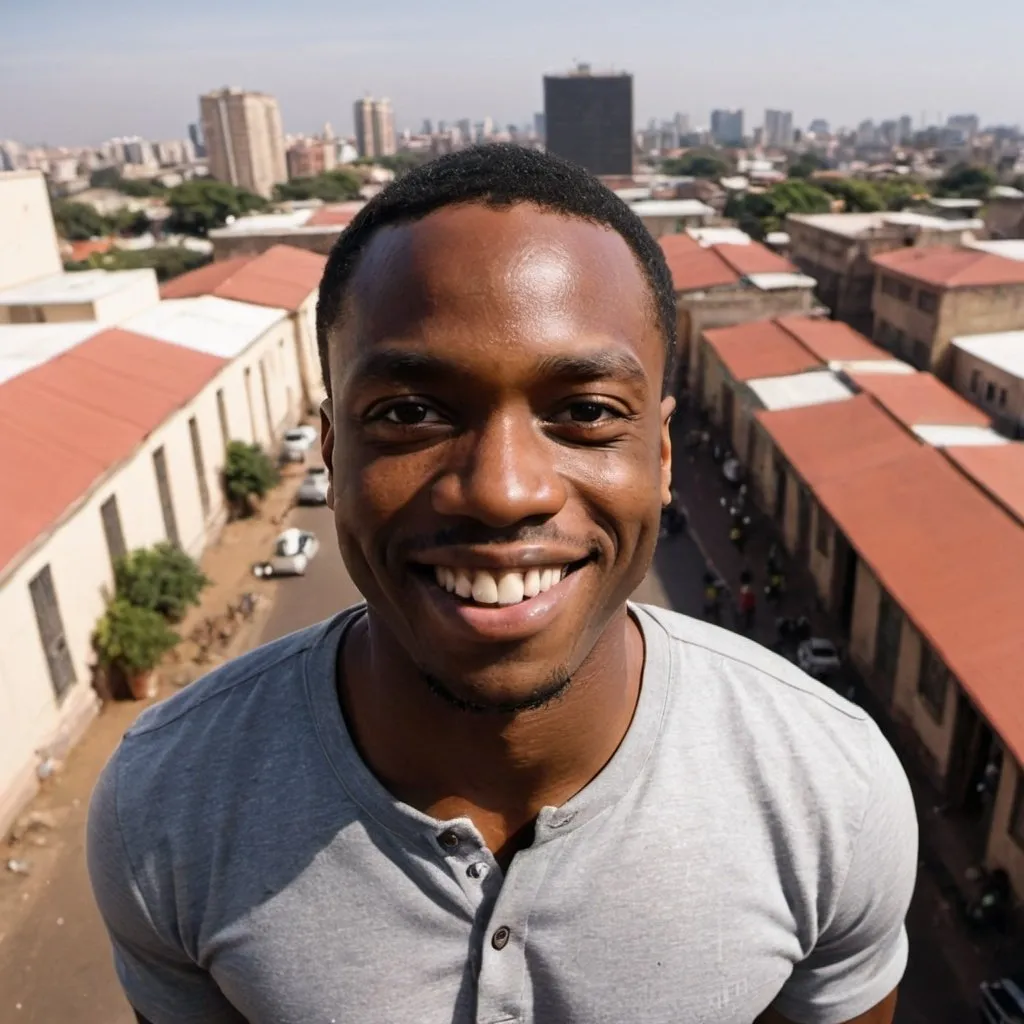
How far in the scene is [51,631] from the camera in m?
13.5

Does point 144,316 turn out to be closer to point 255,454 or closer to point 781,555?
point 255,454

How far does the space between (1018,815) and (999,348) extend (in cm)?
1944

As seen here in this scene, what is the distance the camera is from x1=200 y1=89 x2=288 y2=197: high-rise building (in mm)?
96250

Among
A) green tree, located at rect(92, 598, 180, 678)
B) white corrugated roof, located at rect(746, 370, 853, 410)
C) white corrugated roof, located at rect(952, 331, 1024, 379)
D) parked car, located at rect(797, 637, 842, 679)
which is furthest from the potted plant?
white corrugated roof, located at rect(952, 331, 1024, 379)

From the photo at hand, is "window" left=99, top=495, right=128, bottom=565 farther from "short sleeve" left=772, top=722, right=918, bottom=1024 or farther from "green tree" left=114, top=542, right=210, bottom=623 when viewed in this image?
"short sleeve" left=772, top=722, right=918, bottom=1024

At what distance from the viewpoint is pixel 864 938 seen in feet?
7.87

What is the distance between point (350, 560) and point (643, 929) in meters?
1.11

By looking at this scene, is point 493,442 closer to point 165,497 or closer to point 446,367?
point 446,367

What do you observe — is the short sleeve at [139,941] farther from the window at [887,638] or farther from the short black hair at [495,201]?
the window at [887,638]

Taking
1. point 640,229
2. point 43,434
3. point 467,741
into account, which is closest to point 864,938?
point 467,741

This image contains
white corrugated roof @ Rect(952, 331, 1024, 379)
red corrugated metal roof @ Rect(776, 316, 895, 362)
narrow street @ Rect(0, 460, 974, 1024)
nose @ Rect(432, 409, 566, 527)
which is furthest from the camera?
white corrugated roof @ Rect(952, 331, 1024, 379)

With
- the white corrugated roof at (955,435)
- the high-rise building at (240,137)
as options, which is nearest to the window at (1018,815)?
the white corrugated roof at (955,435)

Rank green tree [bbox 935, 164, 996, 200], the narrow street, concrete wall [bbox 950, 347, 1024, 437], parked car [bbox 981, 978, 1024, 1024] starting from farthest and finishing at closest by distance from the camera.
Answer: green tree [bbox 935, 164, 996, 200] < concrete wall [bbox 950, 347, 1024, 437] < the narrow street < parked car [bbox 981, 978, 1024, 1024]

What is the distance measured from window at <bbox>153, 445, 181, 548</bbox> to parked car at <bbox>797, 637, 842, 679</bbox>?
12168 millimetres
